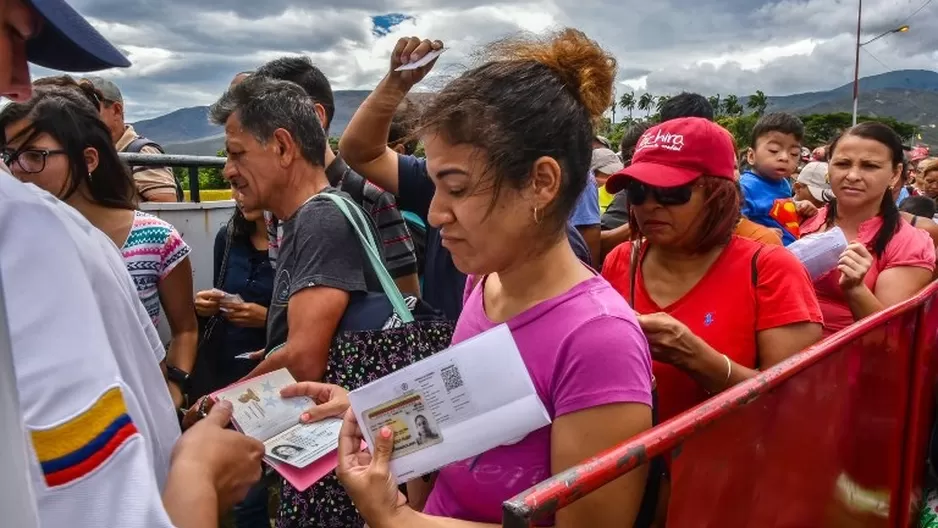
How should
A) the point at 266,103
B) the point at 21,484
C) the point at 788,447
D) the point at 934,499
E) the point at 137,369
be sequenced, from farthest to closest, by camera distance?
the point at 934,499 < the point at 266,103 < the point at 788,447 < the point at 137,369 < the point at 21,484

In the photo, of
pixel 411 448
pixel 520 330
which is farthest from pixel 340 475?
pixel 520 330

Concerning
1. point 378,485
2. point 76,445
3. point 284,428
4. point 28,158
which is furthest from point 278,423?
point 28,158

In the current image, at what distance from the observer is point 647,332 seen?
70.4 inches

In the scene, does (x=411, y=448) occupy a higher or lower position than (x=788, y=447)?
higher

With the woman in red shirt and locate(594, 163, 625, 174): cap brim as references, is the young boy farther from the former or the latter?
the woman in red shirt

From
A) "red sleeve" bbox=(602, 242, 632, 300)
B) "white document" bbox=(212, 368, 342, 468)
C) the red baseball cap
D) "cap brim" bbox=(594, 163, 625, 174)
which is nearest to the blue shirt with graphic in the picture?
"cap brim" bbox=(594, 163, 625, 174)

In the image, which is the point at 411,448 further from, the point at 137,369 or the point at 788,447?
the point at 788,447

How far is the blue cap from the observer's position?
34.6 inches

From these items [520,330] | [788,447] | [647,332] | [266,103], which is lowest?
[788,447]

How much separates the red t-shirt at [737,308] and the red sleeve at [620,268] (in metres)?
0.24

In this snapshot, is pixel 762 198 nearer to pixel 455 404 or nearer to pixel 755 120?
pixel 455 404

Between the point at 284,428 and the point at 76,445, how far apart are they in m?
0.96

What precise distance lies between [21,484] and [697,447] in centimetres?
110

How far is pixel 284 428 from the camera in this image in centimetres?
174
